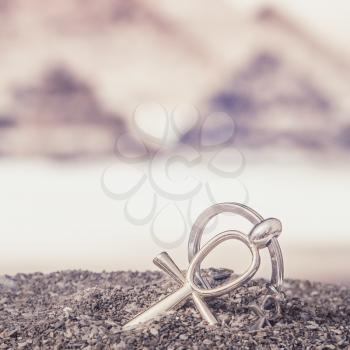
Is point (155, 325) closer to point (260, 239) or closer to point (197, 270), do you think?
point (197, 270)

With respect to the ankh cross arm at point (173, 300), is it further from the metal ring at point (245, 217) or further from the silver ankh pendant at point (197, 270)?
the metal ring at point (245, 217)

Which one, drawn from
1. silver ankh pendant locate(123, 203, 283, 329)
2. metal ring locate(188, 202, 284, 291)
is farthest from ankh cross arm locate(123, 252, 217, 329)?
metal ring locate(188, 202, 284, 291)

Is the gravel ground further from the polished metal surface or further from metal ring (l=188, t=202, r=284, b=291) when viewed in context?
metal ring (l=188, t=202, r=284, b=291)

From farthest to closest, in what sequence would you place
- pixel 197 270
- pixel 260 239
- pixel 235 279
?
pixel 197 270, pixel 235 279, pixel 260 239

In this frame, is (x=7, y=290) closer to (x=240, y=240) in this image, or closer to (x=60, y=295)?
(x=60, y=295)

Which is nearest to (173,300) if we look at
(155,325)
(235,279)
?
(155,325)

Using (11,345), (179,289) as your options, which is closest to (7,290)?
(11,345)
